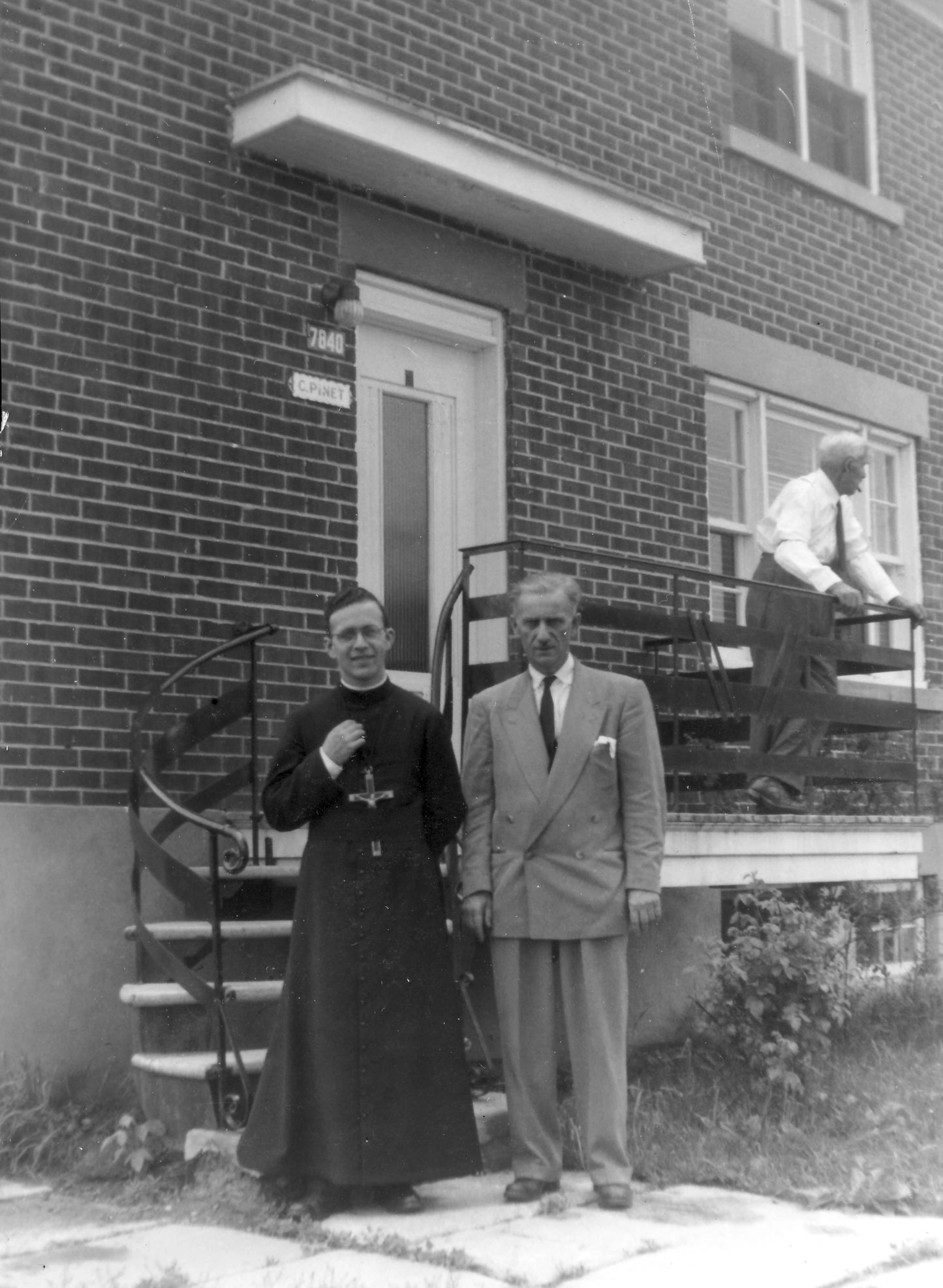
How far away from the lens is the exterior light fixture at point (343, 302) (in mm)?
7586

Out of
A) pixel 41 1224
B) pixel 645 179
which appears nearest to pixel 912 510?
pixel 645 179

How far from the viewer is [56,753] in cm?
648

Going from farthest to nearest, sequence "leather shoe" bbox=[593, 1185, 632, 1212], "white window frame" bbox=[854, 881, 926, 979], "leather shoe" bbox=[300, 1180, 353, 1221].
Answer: "white window frame" bbox=[854, 881, 926, 979] → "leather shoe" bbox=[593, 1185, 632, 1212] → "leather shoe" bbox=[300, 1180, 353, 1221]

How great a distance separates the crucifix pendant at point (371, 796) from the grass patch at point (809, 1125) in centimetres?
146

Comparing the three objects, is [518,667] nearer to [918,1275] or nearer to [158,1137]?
[158,1137]

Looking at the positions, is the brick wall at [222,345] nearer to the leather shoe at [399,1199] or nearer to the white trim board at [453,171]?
the white trim board at [453,171]

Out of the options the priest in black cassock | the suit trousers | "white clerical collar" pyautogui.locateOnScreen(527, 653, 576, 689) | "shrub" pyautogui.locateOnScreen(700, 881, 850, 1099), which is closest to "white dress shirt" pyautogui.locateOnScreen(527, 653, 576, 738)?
"white clerical collar" pyautogui.locateOnScreen(527, 653, 576, 689)

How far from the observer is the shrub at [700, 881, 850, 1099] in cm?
667

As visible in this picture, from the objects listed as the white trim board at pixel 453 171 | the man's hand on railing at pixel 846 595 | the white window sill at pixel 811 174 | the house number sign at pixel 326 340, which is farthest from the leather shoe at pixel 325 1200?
the white window sill at pixel 811 174

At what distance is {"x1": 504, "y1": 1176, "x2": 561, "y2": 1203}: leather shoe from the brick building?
1.90 metres

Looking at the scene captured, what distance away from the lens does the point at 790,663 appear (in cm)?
798

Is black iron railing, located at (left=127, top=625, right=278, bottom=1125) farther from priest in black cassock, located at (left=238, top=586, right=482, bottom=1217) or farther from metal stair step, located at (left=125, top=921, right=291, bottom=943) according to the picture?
priest in black cassock, located at (left=238, top=586, right=482, bottom=1217)

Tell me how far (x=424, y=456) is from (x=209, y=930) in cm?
298

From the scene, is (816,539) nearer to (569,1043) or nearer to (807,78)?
(569,1043)
